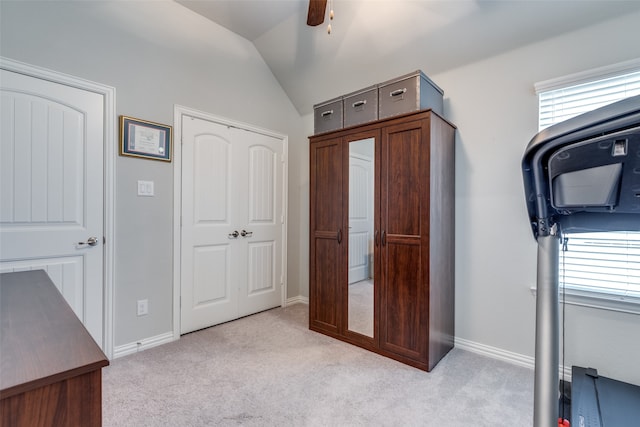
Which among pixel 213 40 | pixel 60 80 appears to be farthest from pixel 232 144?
pixel 60 80

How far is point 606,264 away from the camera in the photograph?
1.96 m

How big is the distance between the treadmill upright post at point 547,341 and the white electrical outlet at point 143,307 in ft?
8.62

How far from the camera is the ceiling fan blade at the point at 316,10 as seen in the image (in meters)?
1.79

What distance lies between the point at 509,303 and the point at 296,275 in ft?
7.29

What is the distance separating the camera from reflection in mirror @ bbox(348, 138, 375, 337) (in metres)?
2.45

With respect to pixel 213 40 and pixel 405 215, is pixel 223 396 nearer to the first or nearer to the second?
pixel 405 215

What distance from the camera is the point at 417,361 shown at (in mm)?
2170

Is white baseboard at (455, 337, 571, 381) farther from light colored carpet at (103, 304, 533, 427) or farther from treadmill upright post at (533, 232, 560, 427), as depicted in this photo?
treadmill upright post at (533, 232, 560, 427)

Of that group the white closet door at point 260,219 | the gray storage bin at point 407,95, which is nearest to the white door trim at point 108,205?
the white closet door at point 260,219

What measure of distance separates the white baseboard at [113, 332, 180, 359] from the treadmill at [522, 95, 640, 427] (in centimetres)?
266

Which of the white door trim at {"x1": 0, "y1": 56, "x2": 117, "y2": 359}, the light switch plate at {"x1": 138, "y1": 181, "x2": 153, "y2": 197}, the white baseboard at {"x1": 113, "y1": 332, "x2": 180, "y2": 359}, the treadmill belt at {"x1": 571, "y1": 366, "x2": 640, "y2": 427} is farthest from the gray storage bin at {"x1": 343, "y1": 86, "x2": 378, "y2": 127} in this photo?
the white baseboard at {"x1": 113, "y1": 332, "x2": 180, "y2": 359}

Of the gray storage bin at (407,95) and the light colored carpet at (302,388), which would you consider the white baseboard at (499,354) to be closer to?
the light colored carpet at (302,388)

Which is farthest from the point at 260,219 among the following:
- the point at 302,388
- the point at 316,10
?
the point at 316,10

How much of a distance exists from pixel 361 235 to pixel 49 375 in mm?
2082
